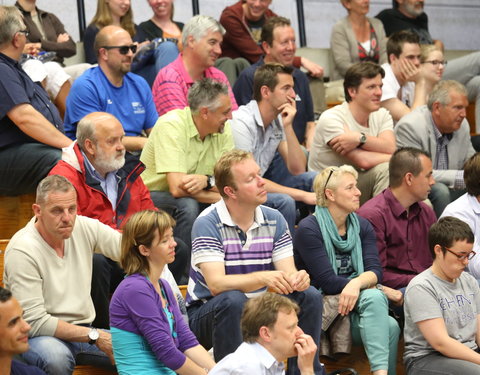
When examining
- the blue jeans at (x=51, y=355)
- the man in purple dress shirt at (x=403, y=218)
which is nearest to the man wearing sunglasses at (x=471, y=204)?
the man in purple dress shirt at (x=403, y=218)

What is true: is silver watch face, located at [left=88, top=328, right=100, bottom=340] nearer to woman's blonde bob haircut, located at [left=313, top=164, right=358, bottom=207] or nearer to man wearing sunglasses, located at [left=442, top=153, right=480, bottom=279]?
woman's blonde bob haircut, located at [left=313, top=164, right=358, bottom=207]

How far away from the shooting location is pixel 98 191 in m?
4.49

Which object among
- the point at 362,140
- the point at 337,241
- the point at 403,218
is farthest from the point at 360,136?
the point at 337,241

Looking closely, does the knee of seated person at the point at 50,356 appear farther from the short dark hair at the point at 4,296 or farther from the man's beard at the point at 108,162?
the man's beard at the point at 108,162

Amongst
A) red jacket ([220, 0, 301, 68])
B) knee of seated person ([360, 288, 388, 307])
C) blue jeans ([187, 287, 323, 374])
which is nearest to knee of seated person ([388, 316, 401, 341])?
knee of seated person ([360, 288, 388, 307])

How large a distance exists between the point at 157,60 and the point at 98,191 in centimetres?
218

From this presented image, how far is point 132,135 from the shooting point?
224 inches

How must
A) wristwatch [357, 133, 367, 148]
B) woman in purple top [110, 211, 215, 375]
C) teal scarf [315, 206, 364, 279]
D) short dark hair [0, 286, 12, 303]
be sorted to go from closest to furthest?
1. short dark hair [0, 286, 12, 303]
2. woman in purple top [110, 211, 215, 375]
3. teal scarf [315, 206, 364, 279]
4. wristwatch [357, 133, 367, 148]

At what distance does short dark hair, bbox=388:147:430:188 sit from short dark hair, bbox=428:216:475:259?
616mm

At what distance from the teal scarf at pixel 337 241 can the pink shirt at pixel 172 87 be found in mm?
1470

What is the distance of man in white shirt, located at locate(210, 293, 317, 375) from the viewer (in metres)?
3.38

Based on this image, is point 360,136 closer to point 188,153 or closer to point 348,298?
point 188,153

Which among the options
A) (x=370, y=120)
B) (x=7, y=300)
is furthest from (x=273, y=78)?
(x=7, y=300)

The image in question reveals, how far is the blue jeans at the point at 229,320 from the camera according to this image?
396 cm
